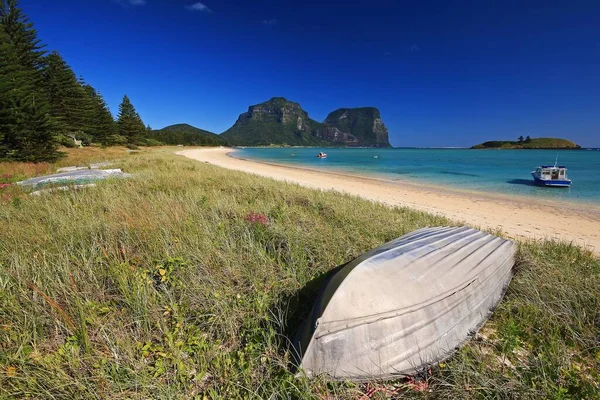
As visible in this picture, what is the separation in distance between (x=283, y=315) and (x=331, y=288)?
23.3 inches

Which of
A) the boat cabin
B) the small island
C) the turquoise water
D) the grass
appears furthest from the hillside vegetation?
the grass

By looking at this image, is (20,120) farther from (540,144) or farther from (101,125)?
(540,144)

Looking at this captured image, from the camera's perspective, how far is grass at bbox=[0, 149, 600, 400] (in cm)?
164

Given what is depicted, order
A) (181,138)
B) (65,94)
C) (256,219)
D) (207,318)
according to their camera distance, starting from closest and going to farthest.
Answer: (207,318)
(256,219)
(65,94)
(181,138)

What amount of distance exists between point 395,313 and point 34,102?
2289cm

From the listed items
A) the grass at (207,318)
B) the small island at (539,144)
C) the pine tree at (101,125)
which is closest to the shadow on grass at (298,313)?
the grass at (207,318)

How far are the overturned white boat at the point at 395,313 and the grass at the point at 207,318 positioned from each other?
0.11 meters

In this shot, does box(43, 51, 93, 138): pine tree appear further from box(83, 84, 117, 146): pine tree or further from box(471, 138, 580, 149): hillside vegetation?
box(471, 138, 580, 149): hillside vegetation

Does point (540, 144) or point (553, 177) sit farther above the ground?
point (540, 144)

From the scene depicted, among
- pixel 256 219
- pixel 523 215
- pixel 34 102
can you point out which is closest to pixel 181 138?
pixel 34 102

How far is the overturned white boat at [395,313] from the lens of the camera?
1.74 m

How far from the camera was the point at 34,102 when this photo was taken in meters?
15.2

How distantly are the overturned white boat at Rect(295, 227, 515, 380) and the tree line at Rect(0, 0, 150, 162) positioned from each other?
811 inches

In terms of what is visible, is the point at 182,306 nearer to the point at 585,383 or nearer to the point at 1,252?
the point at 1,252
